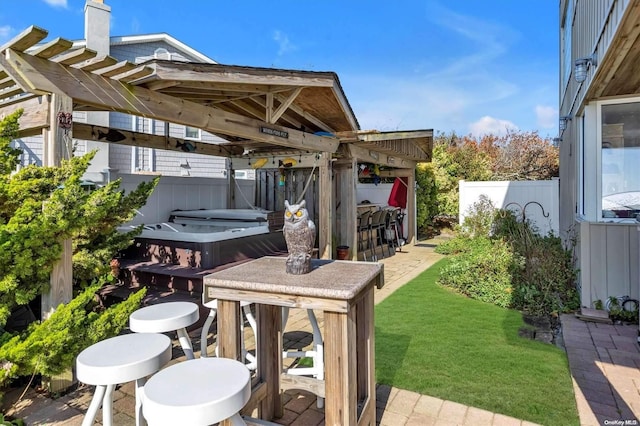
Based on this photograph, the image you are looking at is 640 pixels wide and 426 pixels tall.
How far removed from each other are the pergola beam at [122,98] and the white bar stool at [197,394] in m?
2.34

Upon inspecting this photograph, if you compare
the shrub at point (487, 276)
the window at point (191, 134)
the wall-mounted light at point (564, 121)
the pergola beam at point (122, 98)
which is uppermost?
the window at point (191, 134)

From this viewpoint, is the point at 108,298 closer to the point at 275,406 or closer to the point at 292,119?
the point at 275,406

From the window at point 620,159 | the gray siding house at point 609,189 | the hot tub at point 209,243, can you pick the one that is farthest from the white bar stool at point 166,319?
the window at point 620,159

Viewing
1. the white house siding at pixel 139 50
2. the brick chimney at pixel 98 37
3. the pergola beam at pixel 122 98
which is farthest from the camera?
the white house siding at pixel 139 50

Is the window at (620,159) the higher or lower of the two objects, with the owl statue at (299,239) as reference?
higher

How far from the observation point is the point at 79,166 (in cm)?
274

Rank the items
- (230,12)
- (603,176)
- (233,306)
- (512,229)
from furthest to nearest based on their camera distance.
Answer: (230,12) → (512,229) → (603,176) → (233,306)

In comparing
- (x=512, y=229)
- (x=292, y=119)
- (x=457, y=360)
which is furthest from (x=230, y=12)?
(x=457, y=360)

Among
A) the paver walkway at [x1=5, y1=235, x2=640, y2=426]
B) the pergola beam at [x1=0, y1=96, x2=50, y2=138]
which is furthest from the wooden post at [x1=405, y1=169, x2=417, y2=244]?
the pergola beam at [x1=0, y1=96, x2=50, y2=138]

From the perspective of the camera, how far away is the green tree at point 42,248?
2.45 m

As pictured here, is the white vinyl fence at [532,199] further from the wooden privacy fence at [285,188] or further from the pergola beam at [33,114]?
the pergola beam at [33,114]

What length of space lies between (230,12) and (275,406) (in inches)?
528

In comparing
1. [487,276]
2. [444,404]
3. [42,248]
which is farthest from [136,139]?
[487,276]

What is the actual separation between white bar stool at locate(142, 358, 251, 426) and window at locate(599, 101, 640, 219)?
180 inches
